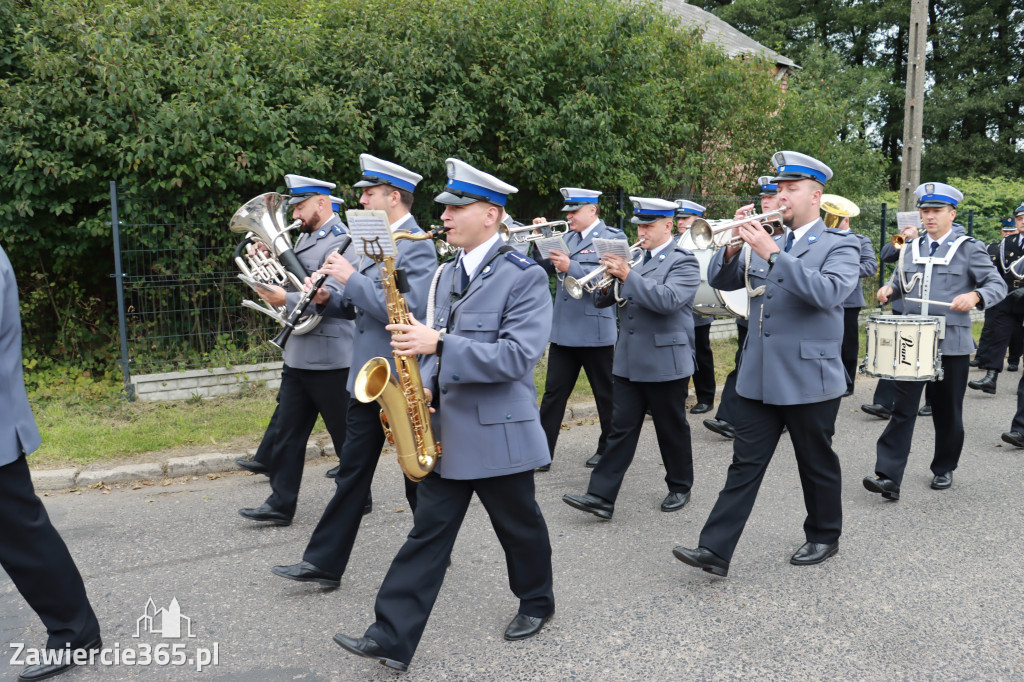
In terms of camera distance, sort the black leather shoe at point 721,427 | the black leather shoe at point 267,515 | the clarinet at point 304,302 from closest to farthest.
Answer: the clarinet at point 304,302 < the black leather shoe at point 267,515 < the black leather shoe at point 721,427

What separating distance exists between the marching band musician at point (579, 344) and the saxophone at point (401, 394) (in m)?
2.71

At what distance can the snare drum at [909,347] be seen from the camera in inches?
215

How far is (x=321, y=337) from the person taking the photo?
4852 mm

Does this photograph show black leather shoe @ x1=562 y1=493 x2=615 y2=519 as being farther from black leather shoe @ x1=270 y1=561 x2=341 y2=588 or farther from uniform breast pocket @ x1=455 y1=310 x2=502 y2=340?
uniform breast pocket @ x1=455 y1=310 x2=502 y2=340

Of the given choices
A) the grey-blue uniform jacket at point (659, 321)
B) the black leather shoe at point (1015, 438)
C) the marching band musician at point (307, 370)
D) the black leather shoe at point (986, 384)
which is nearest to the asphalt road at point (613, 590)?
the marching band musician at point (307, 370)

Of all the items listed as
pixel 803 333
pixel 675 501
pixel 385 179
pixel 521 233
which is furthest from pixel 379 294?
pixel 675 501

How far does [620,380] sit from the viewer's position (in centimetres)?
544

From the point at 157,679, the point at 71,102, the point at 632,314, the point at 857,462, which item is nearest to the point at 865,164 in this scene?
the point at 857,462

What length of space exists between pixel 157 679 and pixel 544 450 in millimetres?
1852

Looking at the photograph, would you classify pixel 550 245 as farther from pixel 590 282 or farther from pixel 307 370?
pixel 307 370

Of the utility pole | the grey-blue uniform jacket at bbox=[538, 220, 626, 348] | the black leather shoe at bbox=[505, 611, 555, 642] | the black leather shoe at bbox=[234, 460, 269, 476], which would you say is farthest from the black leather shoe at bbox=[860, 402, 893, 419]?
the black leather shoe at bbox=[234, 460, 269, 476]

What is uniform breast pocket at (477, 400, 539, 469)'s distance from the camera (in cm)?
346

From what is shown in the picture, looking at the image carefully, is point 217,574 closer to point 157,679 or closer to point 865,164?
point 157,679

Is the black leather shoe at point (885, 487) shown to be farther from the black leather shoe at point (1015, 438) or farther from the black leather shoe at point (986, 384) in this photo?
the black leather shoe at point (986, 384)
